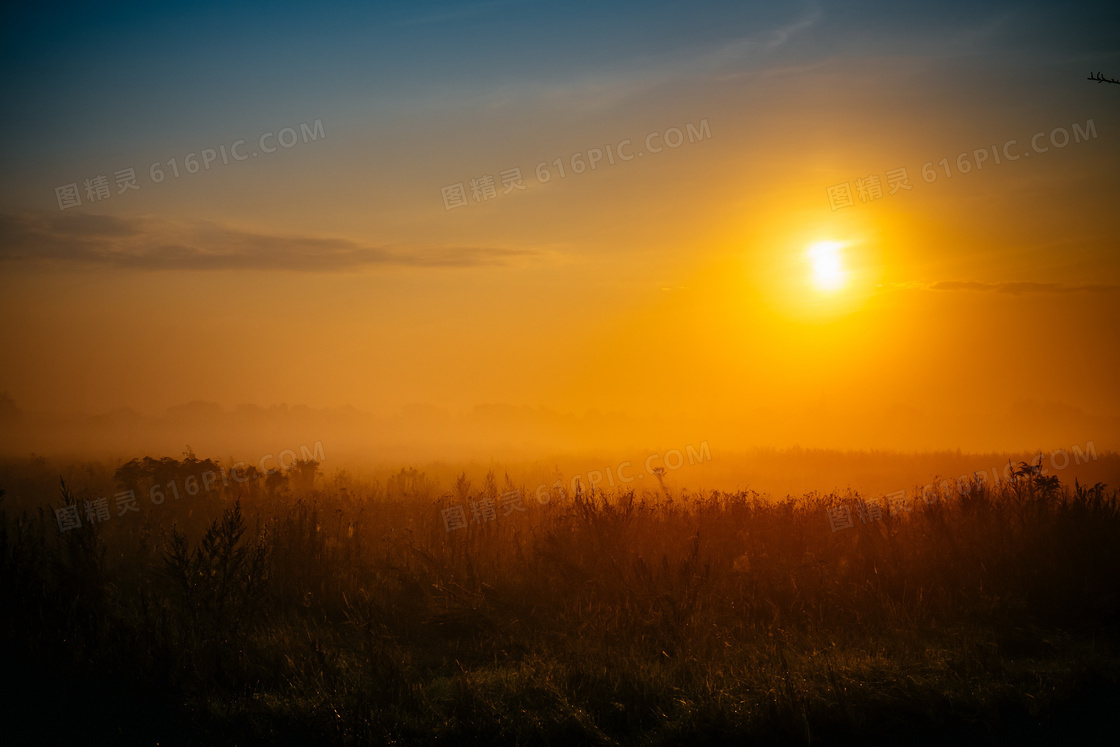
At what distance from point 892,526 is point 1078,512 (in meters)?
2.03

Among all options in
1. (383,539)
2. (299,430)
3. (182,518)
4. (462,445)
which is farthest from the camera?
(299,430)

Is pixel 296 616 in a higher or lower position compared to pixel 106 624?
lower

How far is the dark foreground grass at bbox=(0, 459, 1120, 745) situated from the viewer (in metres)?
4.73

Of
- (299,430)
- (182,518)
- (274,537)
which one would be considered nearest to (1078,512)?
(274,537)

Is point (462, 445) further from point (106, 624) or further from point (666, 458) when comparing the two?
point (106, 624)

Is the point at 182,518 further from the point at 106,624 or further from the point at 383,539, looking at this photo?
the point at 106,624

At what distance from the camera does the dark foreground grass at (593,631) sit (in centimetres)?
473

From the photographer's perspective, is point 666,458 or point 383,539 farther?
point 666,458

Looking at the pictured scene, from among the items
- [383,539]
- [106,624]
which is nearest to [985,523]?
[383,539]

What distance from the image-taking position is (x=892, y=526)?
360 inches

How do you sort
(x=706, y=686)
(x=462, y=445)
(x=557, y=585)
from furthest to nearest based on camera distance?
(x=462, y=445)
(x=557, y=585)
(x=706, y=686)

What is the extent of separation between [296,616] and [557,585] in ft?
8.40

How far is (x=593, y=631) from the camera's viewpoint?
628cm

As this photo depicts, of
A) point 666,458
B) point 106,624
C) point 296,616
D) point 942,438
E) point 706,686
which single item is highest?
point 106,624
